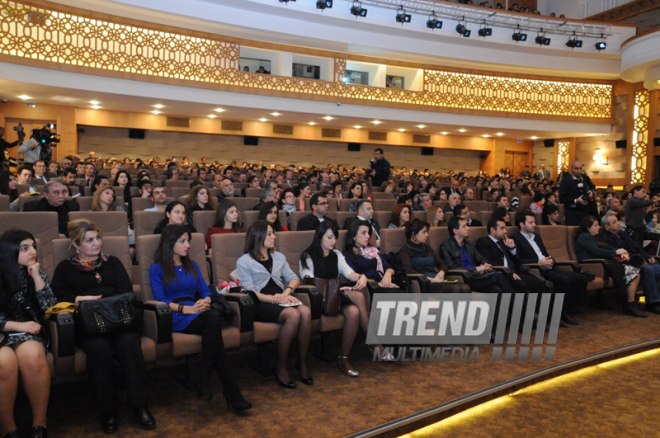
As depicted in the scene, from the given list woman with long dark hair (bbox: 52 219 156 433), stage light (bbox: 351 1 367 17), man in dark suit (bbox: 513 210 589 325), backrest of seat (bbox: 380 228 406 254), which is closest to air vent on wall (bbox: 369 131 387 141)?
stage light (bbox: 351 1 367 17)

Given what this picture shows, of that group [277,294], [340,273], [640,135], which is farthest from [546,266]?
[640,135]

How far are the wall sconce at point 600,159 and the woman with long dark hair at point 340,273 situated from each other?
1383 centimetres

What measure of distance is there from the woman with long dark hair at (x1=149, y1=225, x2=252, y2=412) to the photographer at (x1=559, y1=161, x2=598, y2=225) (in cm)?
472

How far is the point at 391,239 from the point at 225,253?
139 cm

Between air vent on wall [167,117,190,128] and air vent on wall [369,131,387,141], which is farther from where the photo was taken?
air vent on wall [369,131,387,141]

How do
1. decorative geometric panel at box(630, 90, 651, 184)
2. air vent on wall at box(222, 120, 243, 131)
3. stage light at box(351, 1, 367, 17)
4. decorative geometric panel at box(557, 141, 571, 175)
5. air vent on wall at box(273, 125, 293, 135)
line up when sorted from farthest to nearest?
decorative geometric panel at box(557, 141, 571, 175)
air vent on wall at box(273, 125, 293, 135)
air vent on wall at box(222, 120, 243, 131)
decorative geometric panel at box(630, 90, 651, 184)
stage light at box(351, 1, 367, 17)

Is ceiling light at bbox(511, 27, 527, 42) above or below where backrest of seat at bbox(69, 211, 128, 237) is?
above

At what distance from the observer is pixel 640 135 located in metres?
13.9

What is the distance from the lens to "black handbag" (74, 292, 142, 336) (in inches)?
93.0

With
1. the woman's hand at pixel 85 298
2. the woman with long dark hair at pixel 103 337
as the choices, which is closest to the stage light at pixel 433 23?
the woman with long dark hair at pixel 103 337

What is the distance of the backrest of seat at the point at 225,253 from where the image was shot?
332cm

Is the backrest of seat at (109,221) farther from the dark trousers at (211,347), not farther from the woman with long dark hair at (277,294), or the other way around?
the dark trousers at (211,347)

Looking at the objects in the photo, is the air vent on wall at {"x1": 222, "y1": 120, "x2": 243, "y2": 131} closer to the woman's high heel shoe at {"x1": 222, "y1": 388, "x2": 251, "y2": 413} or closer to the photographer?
the photographer

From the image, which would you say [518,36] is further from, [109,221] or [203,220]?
[109,221]
